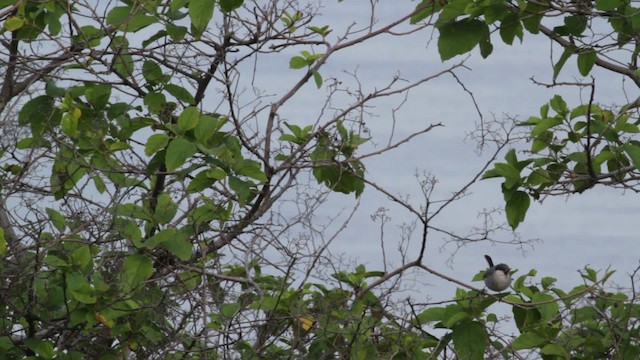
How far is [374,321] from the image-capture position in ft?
16.7

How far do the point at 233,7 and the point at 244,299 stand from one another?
1.51 meters

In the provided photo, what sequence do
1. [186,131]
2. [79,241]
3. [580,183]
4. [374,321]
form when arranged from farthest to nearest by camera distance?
1. [580,183]
2. [374,321]
3. [79,241]
4. [186,131]

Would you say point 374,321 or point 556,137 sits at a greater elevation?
point 556,137

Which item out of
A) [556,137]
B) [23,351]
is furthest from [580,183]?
[23,351]

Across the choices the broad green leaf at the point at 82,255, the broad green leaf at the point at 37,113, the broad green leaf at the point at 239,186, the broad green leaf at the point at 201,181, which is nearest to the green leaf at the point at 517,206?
the broad green leaf at the point at 239,186

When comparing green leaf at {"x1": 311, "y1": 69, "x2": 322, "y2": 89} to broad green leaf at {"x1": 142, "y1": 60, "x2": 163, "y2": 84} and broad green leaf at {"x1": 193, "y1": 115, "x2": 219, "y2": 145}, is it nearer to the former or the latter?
broad green leaf at {"x1": 142, "y1": 60, "x2": 163, "y2": 84}

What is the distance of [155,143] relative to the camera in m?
4.37

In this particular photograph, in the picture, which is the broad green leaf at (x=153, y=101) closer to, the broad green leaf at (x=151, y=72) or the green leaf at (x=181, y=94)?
the green leaf at (x=181, y=94)

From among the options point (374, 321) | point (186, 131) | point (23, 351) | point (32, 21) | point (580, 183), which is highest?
point (32, 21)

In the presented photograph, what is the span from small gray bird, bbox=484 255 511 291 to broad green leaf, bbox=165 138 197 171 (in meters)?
1.96

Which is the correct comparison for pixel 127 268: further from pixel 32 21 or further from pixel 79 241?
pixel 32 21

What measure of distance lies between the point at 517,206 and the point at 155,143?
6.56 ft

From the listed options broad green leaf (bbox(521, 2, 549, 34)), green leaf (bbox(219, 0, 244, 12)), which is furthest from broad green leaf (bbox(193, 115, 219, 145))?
broad green leaf (bbox(521, 2, 549, 34))

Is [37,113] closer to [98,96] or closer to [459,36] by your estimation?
[98,96]
